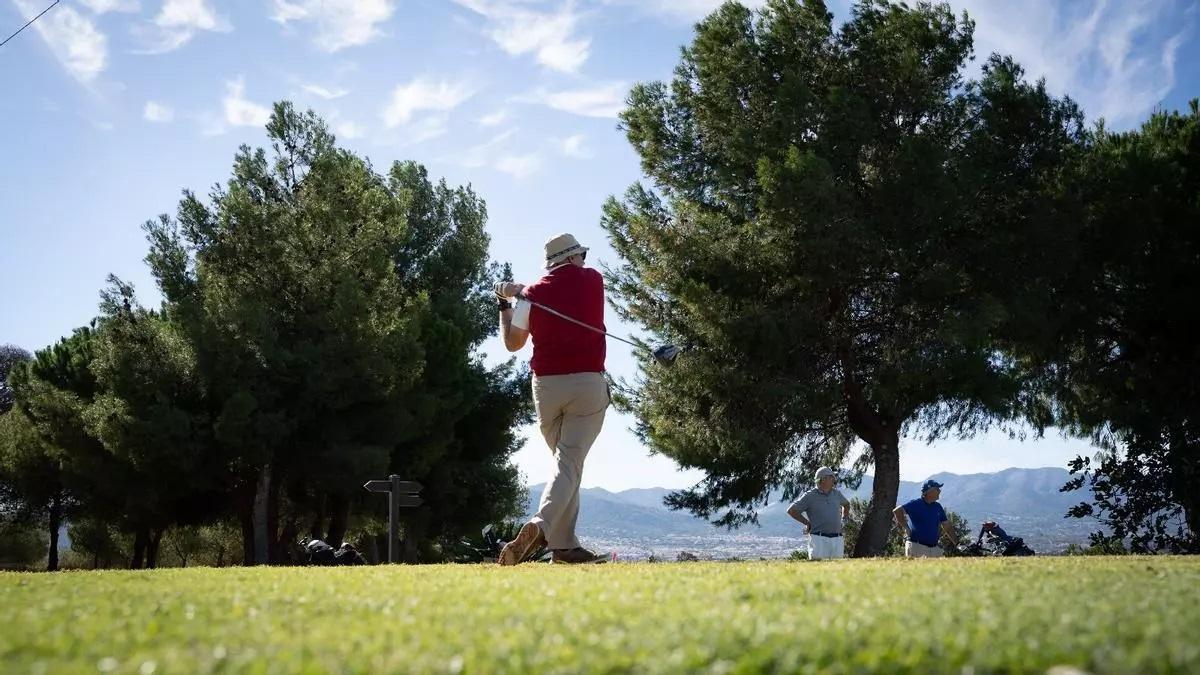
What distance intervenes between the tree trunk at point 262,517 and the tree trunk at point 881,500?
15071mm

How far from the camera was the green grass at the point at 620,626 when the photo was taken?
122 inches

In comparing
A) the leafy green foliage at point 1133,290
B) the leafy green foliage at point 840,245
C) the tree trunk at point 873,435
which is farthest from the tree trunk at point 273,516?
the leafy green foliage at point 1133,290

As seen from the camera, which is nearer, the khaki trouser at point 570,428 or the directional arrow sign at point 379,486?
the khaki trouser at point 570,428

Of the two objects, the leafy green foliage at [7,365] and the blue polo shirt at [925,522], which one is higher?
the leafy green foliage at [7,365]

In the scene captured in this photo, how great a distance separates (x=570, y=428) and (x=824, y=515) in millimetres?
5911

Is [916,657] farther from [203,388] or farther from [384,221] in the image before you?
[384,221]

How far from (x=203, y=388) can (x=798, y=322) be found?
15.6 metres

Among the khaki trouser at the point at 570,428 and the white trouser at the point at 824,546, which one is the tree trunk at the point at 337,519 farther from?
the khaki trouser at the point at 570,428

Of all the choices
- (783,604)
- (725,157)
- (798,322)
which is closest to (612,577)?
(783,604)

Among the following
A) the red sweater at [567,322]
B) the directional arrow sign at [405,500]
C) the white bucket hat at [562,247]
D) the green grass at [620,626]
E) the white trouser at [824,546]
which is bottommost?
the green grass at [620,626]

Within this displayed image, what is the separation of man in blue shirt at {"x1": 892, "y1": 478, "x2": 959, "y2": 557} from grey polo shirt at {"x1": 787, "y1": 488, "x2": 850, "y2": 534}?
3.84 feet

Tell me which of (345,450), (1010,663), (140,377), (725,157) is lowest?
(1010,663)

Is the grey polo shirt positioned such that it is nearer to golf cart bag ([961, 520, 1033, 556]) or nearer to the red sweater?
golf cart bag ([961, 520, 1033, 556])

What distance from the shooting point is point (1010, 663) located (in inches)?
121
